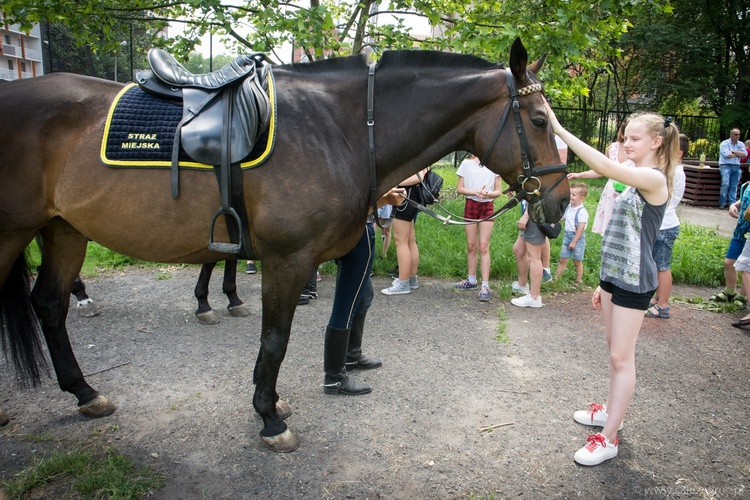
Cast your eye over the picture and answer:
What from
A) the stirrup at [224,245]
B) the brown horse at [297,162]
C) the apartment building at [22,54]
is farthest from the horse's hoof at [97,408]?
the apartment building at [22,54]

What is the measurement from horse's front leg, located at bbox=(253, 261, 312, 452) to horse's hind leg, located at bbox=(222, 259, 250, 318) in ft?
6.67

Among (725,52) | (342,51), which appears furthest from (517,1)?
(725,52)

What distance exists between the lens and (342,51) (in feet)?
21.3

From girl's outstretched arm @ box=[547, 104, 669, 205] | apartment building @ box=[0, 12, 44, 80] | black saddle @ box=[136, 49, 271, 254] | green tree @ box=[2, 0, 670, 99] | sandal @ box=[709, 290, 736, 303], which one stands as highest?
apartment building @ box=[0, 12, 44, 80]

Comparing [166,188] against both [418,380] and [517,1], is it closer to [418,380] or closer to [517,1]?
[418,380]

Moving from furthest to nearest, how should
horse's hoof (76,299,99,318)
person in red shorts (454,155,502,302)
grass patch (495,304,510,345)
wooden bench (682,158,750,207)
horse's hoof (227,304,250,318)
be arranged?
wooden bench (682,158,750,207) → person in red shorts (454,155,502,302) → horse's hoof (227,304,250,318) → horse's hoof (76,299,99,318) → grass patch (495,304,510,345)

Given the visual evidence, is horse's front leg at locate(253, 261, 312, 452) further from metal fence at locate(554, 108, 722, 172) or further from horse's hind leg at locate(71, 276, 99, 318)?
metal fence at locate(554, 108, 722, 172)

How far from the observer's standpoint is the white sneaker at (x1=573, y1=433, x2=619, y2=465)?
9.57 ft

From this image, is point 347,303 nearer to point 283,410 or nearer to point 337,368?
point 337,368

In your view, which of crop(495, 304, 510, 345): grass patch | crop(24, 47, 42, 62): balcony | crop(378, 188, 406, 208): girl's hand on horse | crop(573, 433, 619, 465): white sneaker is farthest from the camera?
crop(24, 47, 42, 62): balcony

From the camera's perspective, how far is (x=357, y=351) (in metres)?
4.03

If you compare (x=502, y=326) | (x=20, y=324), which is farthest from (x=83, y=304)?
(x=502, y=326)

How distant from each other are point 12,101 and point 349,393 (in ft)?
8.92

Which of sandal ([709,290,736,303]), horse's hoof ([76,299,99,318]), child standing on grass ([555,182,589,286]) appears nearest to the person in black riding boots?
horse's hoof ([76,299,99,318])
